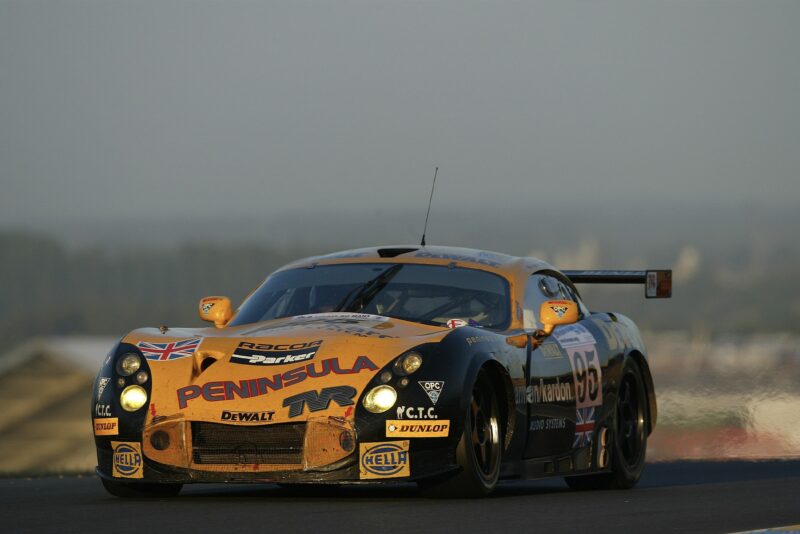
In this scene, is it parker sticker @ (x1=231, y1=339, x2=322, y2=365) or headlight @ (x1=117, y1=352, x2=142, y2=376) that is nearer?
parker sticker @ (x1=231, y1=339, x2=322, y2=365)

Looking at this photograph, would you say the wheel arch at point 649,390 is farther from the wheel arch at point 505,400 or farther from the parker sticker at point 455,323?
the wheel arch at point 505,400

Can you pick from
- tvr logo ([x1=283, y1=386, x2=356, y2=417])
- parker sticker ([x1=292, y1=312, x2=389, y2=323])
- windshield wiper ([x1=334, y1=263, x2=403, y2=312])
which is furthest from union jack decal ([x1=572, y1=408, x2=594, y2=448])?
tvr logo ([x1=283, y1=386, x2=356, y2=417])

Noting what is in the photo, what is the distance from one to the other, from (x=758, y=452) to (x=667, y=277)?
3583mm

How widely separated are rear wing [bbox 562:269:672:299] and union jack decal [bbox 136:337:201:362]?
408 cm

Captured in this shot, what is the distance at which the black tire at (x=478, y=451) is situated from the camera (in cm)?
865

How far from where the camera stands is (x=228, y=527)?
24.2 feet

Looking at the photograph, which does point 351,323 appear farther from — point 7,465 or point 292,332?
point 7,465

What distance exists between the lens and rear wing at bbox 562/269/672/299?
12.7m

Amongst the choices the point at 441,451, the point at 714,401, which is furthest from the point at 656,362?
the point at 441,451

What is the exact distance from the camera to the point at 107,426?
8.84 meters

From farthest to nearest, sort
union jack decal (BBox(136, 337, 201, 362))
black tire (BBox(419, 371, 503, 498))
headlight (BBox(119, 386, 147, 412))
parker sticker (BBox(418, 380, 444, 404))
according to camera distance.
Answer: union jack decal (BBox(136, 337, 201, 362))
headlight (BBox(119, 386, 147, 412))
black tire (BBox(419, 371, 503, 498))
parker sticker (BBox(418, 380, 444, 404))

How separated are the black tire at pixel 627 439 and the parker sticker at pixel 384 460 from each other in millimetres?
2973

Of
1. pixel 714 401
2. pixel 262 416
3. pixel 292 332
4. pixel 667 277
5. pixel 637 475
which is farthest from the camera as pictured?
pixel 714 401

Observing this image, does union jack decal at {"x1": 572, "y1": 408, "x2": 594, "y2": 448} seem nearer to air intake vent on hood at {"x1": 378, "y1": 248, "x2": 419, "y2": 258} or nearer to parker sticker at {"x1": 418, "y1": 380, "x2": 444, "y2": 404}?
air intake vent on hood at {"x1": 378, "y1": 248, "x2": 419, "y2": 258}
